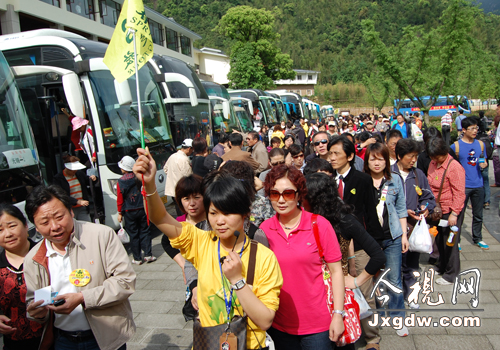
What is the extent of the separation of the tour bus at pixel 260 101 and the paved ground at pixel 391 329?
17921 millimetres

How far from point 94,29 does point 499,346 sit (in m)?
25.6

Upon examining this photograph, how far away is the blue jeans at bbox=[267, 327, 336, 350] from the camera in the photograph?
2.49 meters

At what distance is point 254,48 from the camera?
3947cm

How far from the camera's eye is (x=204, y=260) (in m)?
2.12

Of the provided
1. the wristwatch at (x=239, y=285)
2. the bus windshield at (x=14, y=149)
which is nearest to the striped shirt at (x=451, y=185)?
the wristwatch at (x=239, y=285)

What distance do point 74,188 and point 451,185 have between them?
555 cm

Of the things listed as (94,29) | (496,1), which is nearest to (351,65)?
(496,1)

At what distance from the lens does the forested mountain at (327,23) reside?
93312 millimetres

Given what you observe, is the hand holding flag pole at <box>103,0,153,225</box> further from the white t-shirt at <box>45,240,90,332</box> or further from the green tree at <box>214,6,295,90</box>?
the green tree at <box>214,6,295,90</box>

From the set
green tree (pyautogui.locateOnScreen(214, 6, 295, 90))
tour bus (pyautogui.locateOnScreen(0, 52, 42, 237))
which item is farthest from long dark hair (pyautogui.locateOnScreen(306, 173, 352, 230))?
green tree (pyautogui.locateOnScreen(214, 6, 295, 90))

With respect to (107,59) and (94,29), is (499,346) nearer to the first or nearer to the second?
(107,59)

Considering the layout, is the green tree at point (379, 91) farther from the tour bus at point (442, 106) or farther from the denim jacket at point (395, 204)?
the denim jacket at point (395, 204)

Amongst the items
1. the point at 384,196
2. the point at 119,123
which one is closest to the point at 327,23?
the point at 119,123

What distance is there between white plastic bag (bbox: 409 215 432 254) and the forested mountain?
83.4 meters
